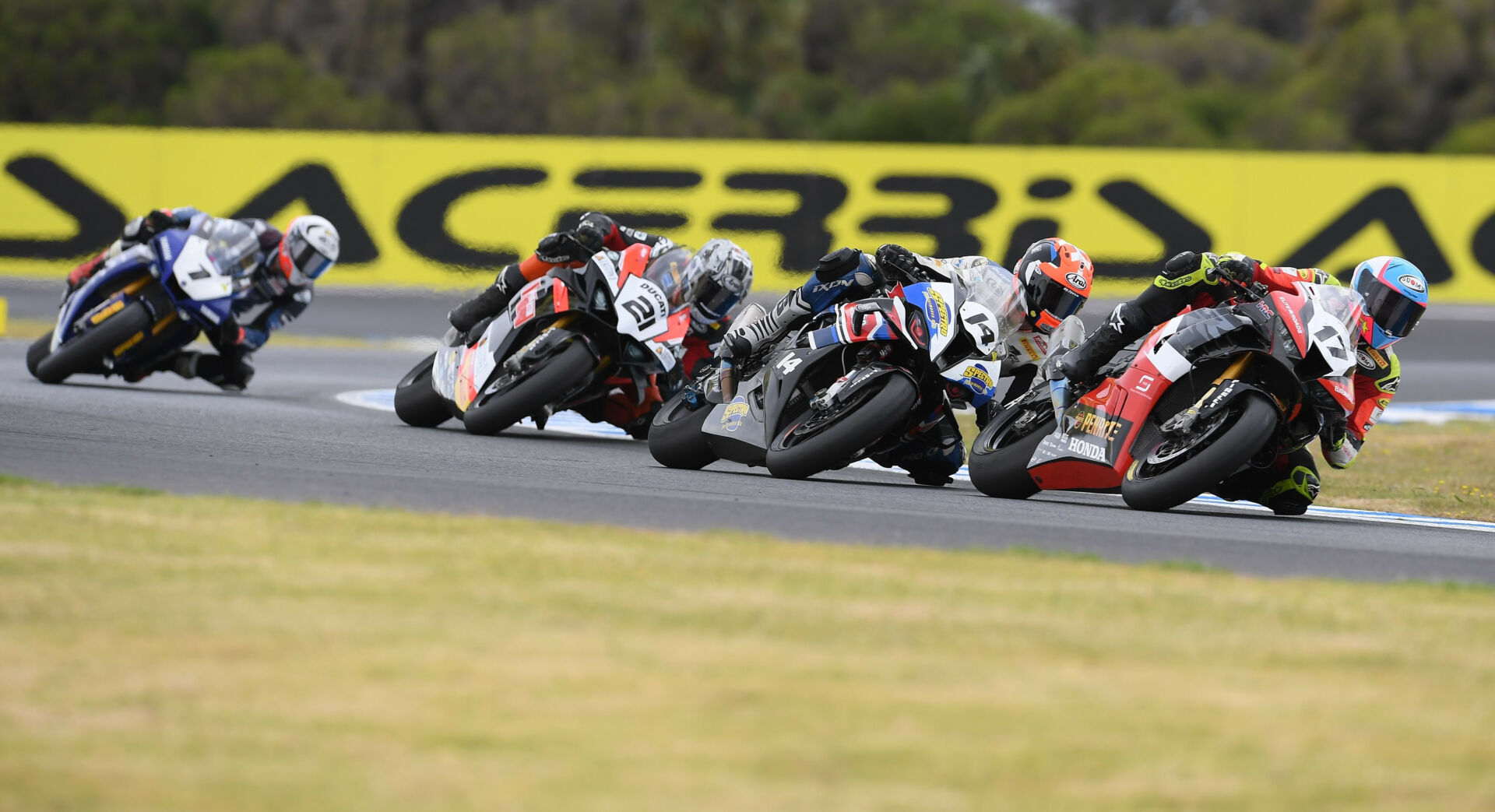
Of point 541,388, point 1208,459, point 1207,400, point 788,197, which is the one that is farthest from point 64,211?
point 1208,459

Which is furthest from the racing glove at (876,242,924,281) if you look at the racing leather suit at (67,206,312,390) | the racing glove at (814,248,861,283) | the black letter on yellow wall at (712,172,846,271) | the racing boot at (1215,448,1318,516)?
the black letter on yellow wall at (712,172,846,271)

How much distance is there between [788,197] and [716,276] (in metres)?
14.5

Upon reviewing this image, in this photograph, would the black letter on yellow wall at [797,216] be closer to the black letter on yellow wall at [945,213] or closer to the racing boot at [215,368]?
the black letter on yellow wall at [945,213]

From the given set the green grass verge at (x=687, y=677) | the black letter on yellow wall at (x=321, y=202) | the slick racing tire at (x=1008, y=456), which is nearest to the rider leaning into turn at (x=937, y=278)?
the slick racing tire at (x=1008, y=456)

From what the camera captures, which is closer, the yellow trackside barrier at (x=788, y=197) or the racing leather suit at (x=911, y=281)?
the racing leather suit at (x=911, y=281)

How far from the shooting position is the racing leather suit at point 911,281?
31.6ft

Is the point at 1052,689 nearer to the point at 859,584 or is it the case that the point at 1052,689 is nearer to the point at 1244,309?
the point at 859,584

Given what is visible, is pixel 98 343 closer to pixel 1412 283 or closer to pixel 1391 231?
pixel 1412 283

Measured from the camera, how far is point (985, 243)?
82.1 feet

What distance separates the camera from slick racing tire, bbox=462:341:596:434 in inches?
405

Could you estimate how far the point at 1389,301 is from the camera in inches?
351

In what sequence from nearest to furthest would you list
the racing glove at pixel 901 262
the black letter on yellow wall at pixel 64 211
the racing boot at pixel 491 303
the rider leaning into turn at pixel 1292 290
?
1. the rider leaning into turn at pixel 1292 290
2. the racing glove at pixel 901 262
3. the racing boot at pixel 491 303
4. the black letter on yellow wall at pixel 64 211

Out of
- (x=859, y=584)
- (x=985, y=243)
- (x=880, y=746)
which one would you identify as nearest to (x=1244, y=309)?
(x=859, y=584)

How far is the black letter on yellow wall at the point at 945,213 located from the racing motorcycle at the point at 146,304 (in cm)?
1293
